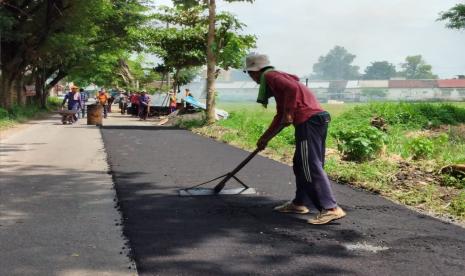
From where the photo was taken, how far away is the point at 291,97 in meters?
5.27

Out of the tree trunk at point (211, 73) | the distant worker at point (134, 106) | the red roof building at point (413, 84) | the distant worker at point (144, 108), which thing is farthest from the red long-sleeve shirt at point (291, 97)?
the red roof building at point (413, 84)

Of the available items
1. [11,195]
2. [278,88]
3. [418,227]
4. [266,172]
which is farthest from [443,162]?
[11,195]

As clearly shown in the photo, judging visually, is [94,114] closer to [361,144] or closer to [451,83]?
[361,144]

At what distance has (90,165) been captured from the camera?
9.71 metres

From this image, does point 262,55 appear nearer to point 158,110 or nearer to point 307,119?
point 307,119

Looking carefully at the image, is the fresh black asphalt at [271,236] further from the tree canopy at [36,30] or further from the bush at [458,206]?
the tree canopy at [36,30]

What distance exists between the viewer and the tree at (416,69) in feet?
481

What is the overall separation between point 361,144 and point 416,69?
512ft

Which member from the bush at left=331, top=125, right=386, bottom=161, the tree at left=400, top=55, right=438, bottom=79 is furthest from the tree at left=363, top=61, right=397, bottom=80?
the bush at left=331, top=125, right=386, bottom=161

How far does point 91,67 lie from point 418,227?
3877 cm

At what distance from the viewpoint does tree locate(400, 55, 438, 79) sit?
147m

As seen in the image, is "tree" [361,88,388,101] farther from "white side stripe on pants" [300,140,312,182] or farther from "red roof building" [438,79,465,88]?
"white side stripe on pants" [300,140,312,182]

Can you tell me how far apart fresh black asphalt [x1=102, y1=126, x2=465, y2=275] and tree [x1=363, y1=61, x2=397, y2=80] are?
520 ft

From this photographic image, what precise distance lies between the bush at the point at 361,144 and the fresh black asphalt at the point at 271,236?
6.94ft
